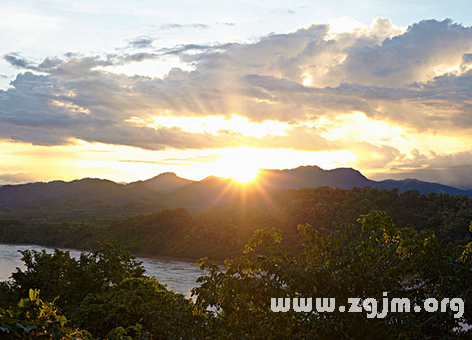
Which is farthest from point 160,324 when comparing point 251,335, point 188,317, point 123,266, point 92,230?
point 92,230

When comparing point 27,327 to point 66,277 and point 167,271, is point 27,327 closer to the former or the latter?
point 66,277

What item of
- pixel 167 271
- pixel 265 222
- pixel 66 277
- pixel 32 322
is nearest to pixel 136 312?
pixel 66 277

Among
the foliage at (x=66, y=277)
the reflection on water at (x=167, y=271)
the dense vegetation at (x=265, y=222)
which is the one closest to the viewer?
the foliage at (x=66, y=277)

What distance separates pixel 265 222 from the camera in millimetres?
82562

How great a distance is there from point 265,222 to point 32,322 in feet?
255

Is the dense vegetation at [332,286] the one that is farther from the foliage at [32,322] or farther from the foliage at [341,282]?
the foliage at [32,322]

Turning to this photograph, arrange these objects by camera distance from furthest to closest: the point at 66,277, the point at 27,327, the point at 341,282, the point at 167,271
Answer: the point at 167,271
the point at 66,277
the point at 341,282
the point at 27,327

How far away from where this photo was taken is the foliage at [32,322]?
18.1 feet

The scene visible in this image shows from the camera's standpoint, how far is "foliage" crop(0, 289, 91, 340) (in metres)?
5.52

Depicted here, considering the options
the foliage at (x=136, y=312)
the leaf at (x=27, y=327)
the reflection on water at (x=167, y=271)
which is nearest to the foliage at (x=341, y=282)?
the foliage at (x=136, y=312)

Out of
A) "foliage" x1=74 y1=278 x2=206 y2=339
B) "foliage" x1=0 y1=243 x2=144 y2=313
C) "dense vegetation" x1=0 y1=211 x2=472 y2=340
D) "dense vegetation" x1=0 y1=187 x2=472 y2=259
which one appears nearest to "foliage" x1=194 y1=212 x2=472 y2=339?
"dense vegetation" x1=0 y1=211 x2=472 y2=340

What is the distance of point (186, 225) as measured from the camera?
91625mm

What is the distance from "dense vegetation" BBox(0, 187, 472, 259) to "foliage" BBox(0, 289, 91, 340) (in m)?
62.2

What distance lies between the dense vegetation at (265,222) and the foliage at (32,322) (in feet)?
204
